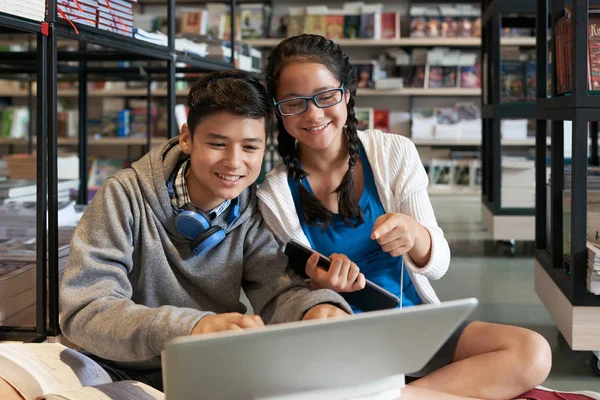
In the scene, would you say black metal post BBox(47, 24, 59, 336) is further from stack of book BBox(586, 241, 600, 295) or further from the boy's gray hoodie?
stack of book BBox(586, 241, 600, 295)

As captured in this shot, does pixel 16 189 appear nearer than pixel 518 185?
Yes

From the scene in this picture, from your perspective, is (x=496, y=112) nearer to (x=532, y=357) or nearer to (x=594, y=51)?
(x=594, y=51)

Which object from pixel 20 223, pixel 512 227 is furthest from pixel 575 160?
pixel 512 227

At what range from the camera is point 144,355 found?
1074mm

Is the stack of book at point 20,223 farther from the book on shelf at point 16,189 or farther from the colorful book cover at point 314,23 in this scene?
the colorful book cover at point 314,23

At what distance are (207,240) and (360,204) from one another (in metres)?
0.42

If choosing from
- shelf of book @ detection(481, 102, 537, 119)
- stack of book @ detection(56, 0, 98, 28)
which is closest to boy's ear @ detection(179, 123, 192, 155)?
stack of book @ detection(56, 0, 98, 28)

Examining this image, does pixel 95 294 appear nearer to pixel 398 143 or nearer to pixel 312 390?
pixel 312 390

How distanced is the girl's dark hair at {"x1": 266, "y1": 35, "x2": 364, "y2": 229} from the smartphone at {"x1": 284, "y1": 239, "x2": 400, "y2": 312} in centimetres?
20

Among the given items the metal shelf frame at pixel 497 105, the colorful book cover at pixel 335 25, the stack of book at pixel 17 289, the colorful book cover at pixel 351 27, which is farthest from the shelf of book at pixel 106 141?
the stack of book at pixel 17 289

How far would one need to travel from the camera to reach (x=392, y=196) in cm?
153

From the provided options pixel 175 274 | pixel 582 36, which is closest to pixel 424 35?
pixel 582 36

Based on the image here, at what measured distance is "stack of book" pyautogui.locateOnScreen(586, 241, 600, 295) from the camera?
1.73 metres

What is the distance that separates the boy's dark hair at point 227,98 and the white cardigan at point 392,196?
0.23 m
